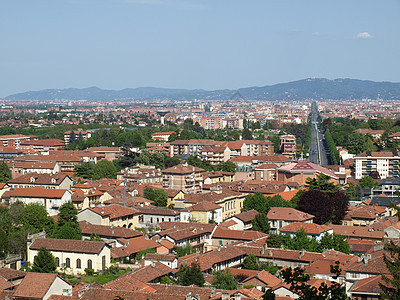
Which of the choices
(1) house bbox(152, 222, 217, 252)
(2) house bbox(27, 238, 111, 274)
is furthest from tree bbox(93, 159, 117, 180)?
(2) house bbox(27, 238, 111, 274)

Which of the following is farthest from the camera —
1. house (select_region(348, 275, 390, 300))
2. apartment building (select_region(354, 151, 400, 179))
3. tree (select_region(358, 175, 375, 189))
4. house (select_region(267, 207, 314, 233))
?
apartment building (select_region(354, 151, 400, 179))

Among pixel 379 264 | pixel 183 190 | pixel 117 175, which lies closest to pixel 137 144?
pixel 117 175

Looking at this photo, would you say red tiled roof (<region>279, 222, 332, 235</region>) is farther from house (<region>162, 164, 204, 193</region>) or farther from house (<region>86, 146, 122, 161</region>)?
house (<region>86, 146, 122, 161</region>)

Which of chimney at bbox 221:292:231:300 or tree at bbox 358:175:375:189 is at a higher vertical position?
chimney at bbox 221:292:231:300

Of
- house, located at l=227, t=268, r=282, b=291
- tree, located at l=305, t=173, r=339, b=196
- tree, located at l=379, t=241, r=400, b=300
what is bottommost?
house, located at l=227, t=268, r=282, b=291

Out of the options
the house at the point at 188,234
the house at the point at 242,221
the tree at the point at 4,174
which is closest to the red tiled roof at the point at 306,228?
the house at the point at 242,221

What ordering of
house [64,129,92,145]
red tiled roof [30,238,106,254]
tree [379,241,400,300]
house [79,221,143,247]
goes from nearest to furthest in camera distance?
tree [379,241,400,300] < red tiled roof [30,238,106,254] < house [79,221,143,247] < house [64,129,92,145]

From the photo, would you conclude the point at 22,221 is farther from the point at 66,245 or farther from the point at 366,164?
the point at 366,164
